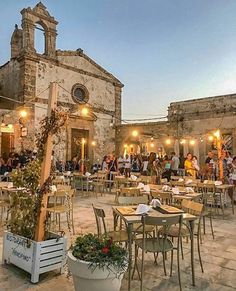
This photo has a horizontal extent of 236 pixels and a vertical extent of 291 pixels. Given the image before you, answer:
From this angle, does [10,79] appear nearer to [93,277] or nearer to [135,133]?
[135,133]

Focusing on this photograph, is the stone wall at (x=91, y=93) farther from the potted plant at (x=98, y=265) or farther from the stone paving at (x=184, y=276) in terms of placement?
the potted plant at (x=98, y=265)

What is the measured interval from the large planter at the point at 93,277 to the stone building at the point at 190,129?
11.7 metres

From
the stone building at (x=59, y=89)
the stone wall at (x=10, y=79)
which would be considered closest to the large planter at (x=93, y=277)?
the stone building at (x=59, y=89)

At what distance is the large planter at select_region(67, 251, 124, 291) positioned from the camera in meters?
2.56

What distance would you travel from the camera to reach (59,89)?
51.2 feet

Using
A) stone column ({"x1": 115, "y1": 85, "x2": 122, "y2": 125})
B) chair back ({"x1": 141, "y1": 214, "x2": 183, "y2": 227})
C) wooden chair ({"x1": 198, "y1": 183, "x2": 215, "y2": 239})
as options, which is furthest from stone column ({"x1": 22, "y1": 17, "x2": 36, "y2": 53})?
chair back ({"x1": 141, "y1": 214, "x2": 183, "y2": 227})

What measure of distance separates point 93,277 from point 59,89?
46.1ft

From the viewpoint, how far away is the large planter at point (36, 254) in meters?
3.21

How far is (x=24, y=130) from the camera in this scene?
13273 millimetres

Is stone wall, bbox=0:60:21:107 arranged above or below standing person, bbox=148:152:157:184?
above

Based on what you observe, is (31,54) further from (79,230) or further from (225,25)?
(79,230)

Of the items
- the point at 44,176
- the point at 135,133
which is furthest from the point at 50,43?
the point at 44,176

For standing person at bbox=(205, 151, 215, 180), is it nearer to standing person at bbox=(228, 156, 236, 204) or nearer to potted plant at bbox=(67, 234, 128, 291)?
standing person at bbox=(228, 156, 236, 204)

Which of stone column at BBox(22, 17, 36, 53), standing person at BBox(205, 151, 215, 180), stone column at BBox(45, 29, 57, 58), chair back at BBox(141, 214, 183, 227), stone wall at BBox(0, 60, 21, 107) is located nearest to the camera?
chair back at BBox(141, 214, 183, 227)
